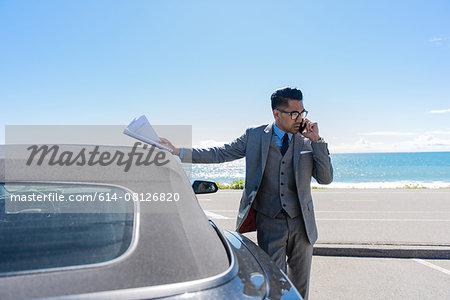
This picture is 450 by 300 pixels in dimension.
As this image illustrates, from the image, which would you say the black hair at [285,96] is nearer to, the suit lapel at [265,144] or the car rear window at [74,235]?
the suit lapel at [265,144]

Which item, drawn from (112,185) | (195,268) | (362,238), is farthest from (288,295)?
(362,238)

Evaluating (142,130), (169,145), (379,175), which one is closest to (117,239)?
(142,130)

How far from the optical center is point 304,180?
2.93m

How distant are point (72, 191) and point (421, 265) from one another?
4881 millimetres

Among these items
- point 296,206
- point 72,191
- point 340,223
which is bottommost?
point 340,223

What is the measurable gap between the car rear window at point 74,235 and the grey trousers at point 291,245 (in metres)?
1.70

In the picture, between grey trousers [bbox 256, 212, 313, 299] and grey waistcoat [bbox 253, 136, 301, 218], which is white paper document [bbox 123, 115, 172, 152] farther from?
grey trousers [bbox 256, 212, 313, 299]

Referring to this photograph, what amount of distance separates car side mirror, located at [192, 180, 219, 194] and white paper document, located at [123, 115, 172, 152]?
682mm

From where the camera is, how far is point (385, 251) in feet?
17.1

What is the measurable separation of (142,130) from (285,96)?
1232 mm

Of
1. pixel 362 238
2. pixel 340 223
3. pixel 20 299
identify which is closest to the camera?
pixel 20 299

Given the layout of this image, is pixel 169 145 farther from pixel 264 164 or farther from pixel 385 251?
pixel 385 251

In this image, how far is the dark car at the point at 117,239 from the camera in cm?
111

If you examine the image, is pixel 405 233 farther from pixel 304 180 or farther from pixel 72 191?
pixel 72 191
